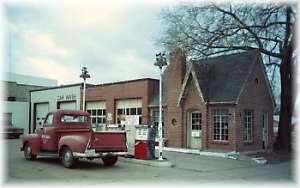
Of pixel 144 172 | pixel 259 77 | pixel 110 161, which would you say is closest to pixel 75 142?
pixel 110 161

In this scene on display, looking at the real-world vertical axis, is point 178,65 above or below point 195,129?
above

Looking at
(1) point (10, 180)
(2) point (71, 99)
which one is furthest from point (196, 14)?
(2) point (71, 99)

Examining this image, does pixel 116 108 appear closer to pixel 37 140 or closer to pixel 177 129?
pixel 177 129

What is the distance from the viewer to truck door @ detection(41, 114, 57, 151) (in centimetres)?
1745

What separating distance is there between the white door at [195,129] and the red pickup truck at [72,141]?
9.68 metres

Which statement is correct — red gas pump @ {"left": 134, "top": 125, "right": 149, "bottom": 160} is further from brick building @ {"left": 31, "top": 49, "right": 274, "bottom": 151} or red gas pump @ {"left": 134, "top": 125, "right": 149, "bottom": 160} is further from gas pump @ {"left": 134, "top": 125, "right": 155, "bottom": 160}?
brick building @ {"left": 31, "top": 49, "right": 274, "bottom": 151}

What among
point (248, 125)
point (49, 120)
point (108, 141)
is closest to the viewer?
point (108, 141)

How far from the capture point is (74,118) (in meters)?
18.4

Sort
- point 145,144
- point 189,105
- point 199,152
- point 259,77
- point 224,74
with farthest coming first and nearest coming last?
point 259,77 → point 189,105 → point 224,74 → point 199,152 → point 145,144

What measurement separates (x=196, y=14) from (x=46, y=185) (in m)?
14.9

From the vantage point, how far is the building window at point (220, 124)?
25.0 m

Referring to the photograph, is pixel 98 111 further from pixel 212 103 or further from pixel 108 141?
pixel 108 141

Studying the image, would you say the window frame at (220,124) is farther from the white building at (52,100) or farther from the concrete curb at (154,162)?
the white building at (52,100)

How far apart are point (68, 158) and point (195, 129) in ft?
39.7
